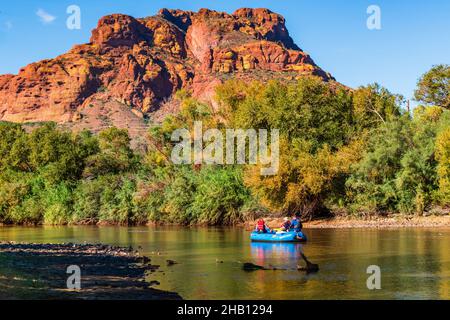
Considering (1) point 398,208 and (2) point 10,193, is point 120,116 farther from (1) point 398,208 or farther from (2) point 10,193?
(1) point 398,208

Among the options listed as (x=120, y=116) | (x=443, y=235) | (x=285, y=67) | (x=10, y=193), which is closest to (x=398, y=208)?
(x=443, y=235)

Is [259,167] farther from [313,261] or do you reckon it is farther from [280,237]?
[313,261]

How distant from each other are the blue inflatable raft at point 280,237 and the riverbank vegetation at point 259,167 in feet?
43.2

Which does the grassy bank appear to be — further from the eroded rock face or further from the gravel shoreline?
the eroded rock face

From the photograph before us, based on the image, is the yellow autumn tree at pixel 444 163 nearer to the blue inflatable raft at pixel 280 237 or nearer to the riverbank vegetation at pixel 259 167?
the riverbank vegetation at pixel 259 167

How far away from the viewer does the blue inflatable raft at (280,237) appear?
112 feet

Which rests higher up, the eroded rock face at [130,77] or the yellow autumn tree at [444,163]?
the eroded rock face at [130,77]

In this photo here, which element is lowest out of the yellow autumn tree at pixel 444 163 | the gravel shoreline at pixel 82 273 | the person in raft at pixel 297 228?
the gravel shoreline at pixel 82 273

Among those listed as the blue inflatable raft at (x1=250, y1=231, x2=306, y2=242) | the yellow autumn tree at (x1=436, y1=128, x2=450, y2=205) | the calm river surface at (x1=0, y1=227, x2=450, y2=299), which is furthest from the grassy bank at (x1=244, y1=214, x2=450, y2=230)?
the blue inflatable raft at (x1=250, y1=231, x2=306, y2=242)

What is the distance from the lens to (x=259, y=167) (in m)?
48.7

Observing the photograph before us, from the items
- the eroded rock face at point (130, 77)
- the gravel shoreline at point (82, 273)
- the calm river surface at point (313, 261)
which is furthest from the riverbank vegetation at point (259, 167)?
the eroded rock face at point (130, 77)

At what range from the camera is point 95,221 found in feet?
208

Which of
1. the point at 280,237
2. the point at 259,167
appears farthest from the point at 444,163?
the point at 280,237

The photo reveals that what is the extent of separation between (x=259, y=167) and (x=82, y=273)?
2943 centimetres
